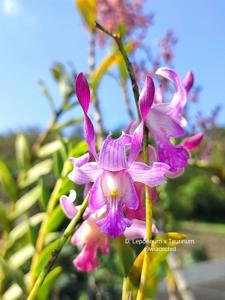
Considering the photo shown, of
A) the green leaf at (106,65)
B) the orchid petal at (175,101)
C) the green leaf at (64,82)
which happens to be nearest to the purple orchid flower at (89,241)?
the orchid petal at (175,101)

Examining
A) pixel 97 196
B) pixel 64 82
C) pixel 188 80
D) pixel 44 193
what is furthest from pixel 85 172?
pixel 64 82

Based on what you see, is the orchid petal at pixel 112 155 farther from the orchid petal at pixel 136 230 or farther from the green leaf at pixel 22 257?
the green leaf at pixel 22 257

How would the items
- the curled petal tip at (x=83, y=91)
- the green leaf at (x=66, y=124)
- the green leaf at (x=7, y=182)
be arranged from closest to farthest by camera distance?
the curled petal tip at (x=83, y=91) → the green leaf at (x=7, y=182) → the green leaf at (x=66, y=124)

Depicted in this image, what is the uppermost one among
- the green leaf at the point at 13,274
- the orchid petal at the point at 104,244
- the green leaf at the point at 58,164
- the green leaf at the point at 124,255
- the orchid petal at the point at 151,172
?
the orchid petal at the point at 151,172

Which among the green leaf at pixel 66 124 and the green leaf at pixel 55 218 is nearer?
the green leaf at pixel 55 218

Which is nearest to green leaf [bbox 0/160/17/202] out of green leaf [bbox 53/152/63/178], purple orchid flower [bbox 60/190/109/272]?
green leaf [bbox 53/152/63/178]

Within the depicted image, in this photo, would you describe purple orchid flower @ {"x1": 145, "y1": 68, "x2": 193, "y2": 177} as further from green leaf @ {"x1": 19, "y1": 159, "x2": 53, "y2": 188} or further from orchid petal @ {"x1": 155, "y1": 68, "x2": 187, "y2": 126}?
green leaf @ {"x1": 19, "y1": 159, "x2": 53, "y2": 188}

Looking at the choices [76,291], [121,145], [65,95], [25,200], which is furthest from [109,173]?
[76,291]
